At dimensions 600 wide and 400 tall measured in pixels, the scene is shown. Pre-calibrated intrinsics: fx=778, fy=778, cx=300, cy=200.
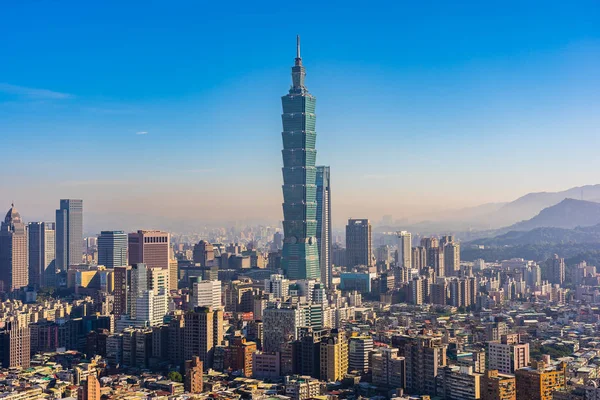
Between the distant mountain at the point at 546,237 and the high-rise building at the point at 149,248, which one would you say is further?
the distant mountain at the point at 546,237

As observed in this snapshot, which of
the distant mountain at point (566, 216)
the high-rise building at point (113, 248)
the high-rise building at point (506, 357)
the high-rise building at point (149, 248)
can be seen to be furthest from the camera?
the distant mountain at point (566, 216)

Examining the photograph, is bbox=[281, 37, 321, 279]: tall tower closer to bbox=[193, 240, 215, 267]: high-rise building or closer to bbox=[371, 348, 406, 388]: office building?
bbox=[193, 240, 215, 267]: high-rise building

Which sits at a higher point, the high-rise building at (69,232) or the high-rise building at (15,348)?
the high-rise building at (69,232)

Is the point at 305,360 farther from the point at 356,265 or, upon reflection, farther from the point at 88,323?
the point at 356,265

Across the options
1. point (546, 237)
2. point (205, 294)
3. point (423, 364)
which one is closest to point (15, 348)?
point (205, 294)

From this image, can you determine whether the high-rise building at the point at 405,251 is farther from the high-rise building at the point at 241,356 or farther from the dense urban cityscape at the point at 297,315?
the high-rise building at the point at 241,356

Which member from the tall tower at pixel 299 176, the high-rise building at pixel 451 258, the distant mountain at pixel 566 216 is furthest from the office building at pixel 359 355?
the distant mountain at pixel 566 216

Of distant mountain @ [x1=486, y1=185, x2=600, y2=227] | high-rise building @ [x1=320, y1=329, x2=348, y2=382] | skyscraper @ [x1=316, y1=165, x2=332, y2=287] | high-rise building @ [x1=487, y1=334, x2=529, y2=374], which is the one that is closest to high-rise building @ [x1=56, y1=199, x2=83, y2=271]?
skyscraper @ [x1=316, y1=165, x2=332, y2=287]
